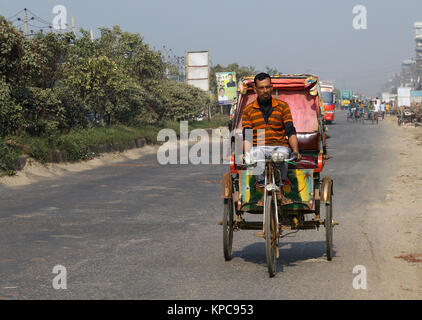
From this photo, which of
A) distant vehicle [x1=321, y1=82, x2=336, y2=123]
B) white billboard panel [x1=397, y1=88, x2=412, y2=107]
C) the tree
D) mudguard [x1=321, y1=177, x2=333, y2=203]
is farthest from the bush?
white billboard panel [x1=397, y1=88, x2=412, y2=107]

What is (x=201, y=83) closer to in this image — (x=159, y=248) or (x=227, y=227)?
(x=159, y=248)

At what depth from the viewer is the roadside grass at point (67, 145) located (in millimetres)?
18542

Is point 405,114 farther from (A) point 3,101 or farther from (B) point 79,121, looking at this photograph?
(A) point 3,101

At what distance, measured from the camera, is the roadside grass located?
18.5 meters

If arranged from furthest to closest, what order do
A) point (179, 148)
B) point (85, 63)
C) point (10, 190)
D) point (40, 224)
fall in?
1. point (179, 148)
2. point (85, 63)
3. point (10, 190)
4. point (40, 224)

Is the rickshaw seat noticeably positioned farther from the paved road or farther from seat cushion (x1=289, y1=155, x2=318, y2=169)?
the paved road

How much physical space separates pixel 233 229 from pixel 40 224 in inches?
161

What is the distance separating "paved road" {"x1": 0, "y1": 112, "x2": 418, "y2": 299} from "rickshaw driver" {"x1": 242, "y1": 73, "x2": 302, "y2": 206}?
1060 mm

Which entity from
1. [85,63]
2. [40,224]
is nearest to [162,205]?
[40,224]

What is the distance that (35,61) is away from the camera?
20.7 metres

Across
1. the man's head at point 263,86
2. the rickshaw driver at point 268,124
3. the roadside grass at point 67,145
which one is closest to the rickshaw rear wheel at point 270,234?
the rickshaw driver at point 268,124

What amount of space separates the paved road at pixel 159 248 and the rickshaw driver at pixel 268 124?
1060 millimetres

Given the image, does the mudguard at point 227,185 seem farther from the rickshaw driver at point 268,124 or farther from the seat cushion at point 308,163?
the seat cushion at point 308,163

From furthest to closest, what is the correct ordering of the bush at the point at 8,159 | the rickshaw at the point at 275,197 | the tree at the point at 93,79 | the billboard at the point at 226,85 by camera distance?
the billboard at the point at 226,85
the tree at the point at 93,79
the bush at the point at 8,159
the rickshaw at the point at 275,197
